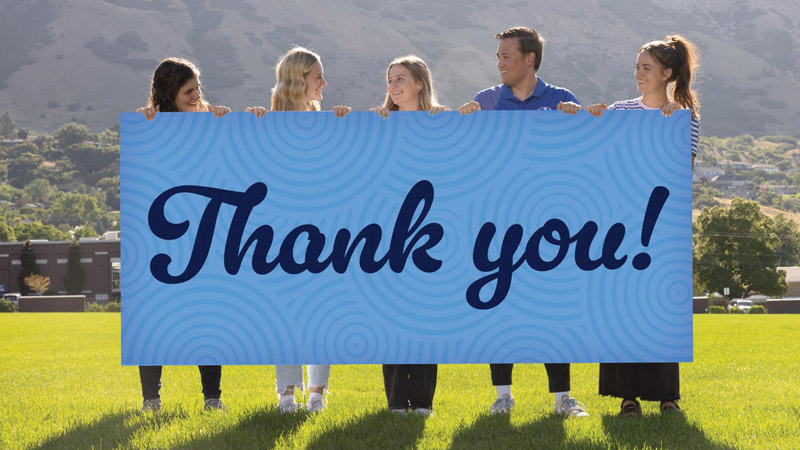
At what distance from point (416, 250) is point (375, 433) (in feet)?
3.78

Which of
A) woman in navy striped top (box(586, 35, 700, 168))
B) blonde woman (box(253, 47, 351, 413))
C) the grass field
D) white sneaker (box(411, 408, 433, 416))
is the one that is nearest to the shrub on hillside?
the grass field

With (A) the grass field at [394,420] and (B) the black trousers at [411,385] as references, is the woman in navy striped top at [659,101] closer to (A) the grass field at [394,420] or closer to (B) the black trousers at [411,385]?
(A) the grass field at [394,420]

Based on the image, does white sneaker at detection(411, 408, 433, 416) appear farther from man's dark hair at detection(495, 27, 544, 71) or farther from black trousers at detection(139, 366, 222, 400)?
man's dark hair at detection(495, 27, 544, 71)

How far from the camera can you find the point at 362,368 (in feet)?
37.0

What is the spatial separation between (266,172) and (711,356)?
10065mm

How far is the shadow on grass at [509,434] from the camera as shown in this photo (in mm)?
4656

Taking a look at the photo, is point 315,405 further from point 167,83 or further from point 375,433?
point 167,83

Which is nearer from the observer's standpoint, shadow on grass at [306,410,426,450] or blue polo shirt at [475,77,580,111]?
shadow on grass at [306,410,426,450]

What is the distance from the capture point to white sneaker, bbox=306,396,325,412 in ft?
18.7

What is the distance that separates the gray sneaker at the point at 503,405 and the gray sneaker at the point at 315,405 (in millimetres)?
1210

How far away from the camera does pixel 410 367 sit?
5504 mm

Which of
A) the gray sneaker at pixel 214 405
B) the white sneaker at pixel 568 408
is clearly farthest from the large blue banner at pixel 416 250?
the gray sneaker at pixel 214 405

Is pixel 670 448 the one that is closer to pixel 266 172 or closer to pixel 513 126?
pixel 513 126

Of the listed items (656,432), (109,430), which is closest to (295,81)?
(109,430)
